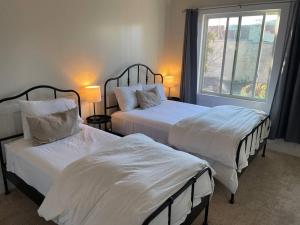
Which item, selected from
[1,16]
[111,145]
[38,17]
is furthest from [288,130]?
[1,16]

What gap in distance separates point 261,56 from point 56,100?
124 inches

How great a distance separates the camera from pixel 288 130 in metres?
3.38

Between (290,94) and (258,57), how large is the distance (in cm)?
79

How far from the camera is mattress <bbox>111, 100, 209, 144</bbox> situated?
9.69ft

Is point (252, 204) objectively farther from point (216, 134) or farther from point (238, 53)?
point (238, 53)

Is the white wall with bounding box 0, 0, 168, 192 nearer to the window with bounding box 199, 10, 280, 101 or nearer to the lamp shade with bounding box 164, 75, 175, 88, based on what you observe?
the lamp shade with bounding box 164, 75, 175, 88

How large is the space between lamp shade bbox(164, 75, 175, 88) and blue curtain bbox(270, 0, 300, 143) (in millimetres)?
1815

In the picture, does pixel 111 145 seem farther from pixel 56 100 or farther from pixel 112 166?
pixel 56 100

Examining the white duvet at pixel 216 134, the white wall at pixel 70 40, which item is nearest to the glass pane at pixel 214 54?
the white wall at pixel 70 40

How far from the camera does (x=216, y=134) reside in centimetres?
246

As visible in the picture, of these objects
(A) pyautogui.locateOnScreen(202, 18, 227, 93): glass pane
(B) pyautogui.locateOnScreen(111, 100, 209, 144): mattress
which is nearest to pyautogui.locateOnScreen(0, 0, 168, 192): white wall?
(B) pyautogui.locateOnScreen(111, 100, 209, 144): mattress

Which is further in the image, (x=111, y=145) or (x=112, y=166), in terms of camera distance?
(x=111, y=145)

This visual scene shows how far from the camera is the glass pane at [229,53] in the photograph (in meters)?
3.84

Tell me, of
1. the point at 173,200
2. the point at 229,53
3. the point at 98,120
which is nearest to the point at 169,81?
the point at 229,53
